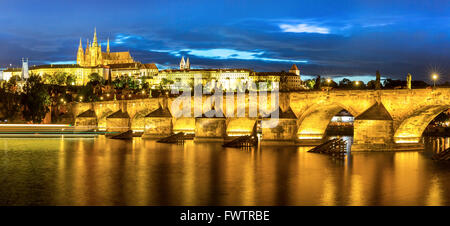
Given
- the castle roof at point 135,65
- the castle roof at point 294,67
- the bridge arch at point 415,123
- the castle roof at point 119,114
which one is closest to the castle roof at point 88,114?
the castle roof at point 119,114

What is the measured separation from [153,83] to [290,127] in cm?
13580

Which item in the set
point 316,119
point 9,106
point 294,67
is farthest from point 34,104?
point 294,67

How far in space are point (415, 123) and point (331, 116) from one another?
8345mm

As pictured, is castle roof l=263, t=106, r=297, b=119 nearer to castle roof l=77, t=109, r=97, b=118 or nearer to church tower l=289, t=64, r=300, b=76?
castle roof l=77, t=109, r=97, b=118

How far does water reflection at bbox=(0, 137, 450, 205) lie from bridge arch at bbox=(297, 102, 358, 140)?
424 cm

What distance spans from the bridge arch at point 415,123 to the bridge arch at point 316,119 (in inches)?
191

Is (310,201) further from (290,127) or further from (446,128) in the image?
(446,128)

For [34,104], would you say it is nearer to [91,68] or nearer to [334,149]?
[334,149]

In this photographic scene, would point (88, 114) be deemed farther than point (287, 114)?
Yes

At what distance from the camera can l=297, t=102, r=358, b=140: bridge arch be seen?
38.7m

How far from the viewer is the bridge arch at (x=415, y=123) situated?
3216cm

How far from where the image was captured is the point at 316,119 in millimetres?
40750

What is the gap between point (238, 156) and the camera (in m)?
33.7
